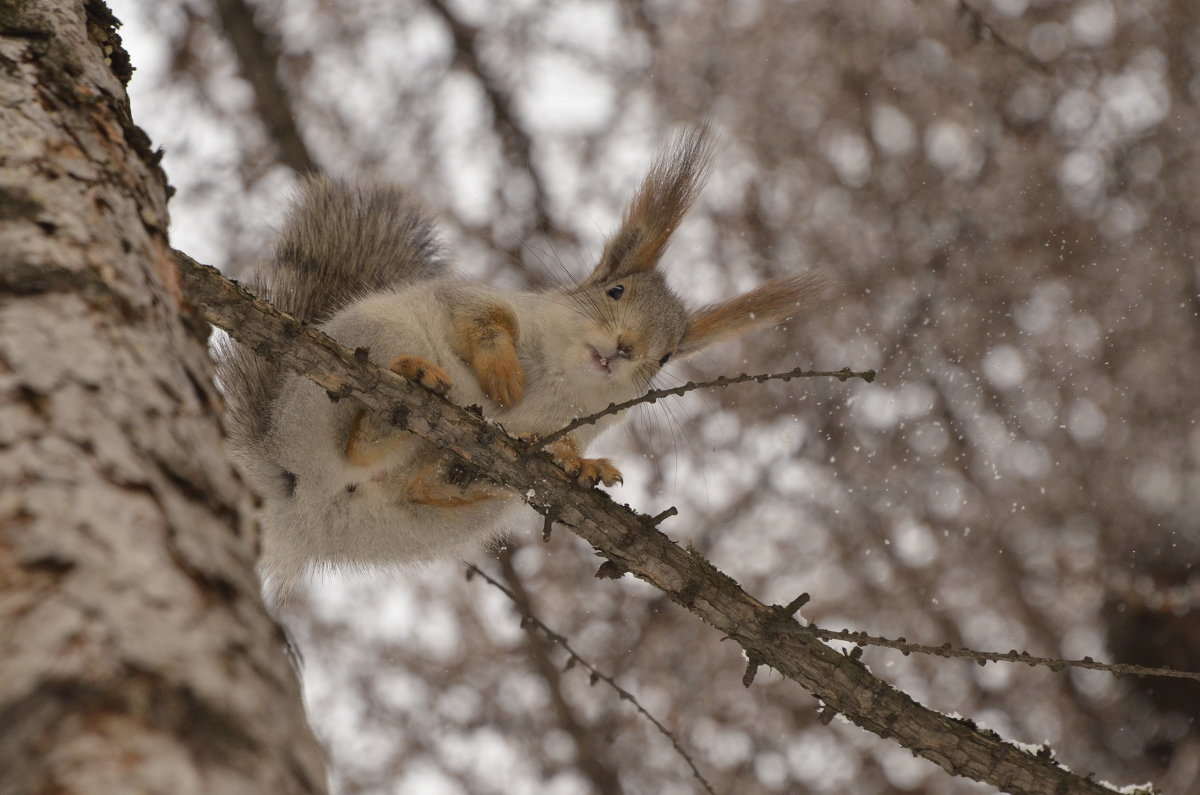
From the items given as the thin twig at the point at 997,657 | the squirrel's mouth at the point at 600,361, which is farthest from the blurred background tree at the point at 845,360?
the thin twig at the point at 997,657

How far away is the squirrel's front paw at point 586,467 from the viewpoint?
6.85 ft

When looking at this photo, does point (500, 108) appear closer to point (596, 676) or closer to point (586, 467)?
point (586, 467)

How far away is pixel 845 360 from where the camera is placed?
138 inches

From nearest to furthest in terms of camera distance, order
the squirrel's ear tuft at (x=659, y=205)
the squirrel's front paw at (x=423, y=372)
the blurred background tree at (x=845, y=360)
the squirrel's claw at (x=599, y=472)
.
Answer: the squirrel's front paw at (x=423, y=372)
the squirrel's claw at (x=599, y=472)
the squirrel's ear tuft at (x=659, y=205)
the blurred background tree at (x=845, y=360)

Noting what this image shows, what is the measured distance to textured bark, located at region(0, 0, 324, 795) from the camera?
540 millimetres

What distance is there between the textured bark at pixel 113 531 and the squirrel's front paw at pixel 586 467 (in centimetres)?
122

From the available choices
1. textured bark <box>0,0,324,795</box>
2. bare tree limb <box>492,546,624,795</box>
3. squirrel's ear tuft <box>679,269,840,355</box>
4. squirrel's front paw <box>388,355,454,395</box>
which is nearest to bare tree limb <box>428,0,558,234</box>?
squirrel's ear tuft <box>679,269,840,355</box>

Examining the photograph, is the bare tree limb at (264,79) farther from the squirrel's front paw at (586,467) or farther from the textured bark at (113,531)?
the textured bark at (113,531)

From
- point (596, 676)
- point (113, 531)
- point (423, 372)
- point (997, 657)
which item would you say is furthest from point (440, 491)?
point (113, 531)

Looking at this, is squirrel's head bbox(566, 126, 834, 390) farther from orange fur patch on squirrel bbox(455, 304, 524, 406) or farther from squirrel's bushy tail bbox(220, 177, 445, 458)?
squirrel's bushy tail bbox(220, 177, 445, 458)

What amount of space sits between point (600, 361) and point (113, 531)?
1740 millimetres

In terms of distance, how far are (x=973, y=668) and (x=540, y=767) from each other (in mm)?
1521

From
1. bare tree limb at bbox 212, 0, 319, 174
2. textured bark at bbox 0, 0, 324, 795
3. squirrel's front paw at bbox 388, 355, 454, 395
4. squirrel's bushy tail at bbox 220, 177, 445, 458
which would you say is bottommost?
textured bark at bbox 0, 0, 324, 795

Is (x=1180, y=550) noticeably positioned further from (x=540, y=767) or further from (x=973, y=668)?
(x=540, y=767)
